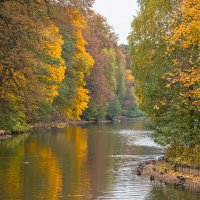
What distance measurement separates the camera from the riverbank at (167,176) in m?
21.8

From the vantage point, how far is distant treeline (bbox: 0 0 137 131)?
19.7 m

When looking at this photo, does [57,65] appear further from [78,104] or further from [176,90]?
[176,90]

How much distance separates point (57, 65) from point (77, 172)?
26.7 meters

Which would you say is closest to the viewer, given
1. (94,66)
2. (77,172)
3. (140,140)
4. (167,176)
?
(167,176)

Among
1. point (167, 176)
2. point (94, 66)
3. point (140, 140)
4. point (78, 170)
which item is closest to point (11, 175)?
point (78, 170)

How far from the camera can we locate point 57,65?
51.4 metres

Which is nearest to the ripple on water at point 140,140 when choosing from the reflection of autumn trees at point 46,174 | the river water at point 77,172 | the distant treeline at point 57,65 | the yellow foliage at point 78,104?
the river water at point 77,172

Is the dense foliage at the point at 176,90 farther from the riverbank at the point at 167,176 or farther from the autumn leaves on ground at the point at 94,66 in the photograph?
the riverbank at the point at 167,176

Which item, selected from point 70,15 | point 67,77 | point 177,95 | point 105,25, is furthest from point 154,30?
point 105,25

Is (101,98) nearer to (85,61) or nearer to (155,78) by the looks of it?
(85,61)

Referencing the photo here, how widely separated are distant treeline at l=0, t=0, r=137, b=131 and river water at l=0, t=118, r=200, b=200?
239 cm

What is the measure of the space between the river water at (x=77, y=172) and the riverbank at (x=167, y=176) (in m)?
0.53

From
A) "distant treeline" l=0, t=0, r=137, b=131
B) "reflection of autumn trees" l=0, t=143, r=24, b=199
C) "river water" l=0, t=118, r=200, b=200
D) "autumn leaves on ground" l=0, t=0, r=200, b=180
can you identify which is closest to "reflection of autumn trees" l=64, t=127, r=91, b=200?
"river water" l=0, t=118, r=200, b=200

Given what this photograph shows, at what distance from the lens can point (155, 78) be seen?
27.4 metres
